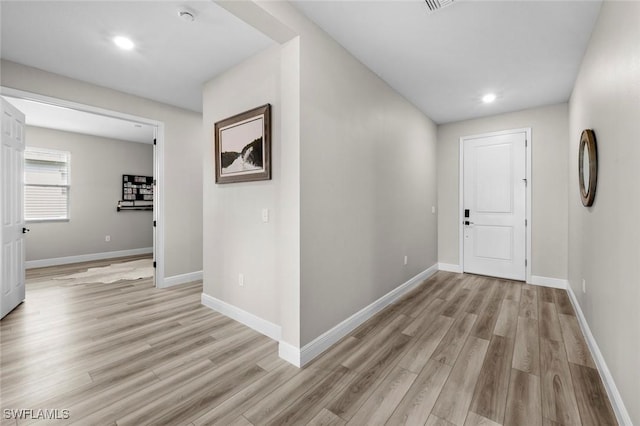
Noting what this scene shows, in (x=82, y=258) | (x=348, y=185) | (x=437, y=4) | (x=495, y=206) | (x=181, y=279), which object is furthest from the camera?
(x=82, y=258)

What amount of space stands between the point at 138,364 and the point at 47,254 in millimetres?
5115

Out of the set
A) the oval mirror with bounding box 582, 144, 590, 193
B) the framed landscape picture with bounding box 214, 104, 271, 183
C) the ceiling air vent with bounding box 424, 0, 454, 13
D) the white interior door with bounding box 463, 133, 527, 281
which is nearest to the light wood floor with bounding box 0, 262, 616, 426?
the white interior door with bounding box 463, 133, 527, 281

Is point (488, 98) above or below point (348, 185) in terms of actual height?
above

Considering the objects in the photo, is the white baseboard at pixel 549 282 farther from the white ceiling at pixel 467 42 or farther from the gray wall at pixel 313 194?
the white ceiling at pixel 467 42

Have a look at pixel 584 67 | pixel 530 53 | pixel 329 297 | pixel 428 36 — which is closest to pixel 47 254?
pixel 329 297

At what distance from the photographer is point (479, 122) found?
4562 mm

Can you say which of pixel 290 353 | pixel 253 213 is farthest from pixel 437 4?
pixel 290 353

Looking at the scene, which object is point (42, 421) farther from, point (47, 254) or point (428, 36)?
point (47, 254)

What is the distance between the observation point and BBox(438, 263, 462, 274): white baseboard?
A: 188 inches

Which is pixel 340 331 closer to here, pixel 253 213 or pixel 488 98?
pixel 253 213

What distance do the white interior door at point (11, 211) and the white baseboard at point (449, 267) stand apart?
19.1ft

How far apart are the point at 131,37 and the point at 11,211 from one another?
2.44m

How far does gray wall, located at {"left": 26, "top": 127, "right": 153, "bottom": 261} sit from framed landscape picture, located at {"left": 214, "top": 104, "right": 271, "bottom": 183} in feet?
15.5

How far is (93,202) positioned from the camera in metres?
6.01
